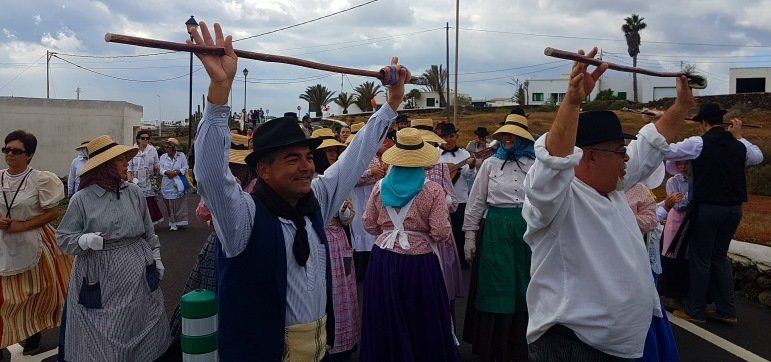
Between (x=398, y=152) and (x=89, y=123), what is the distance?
80.3 feet

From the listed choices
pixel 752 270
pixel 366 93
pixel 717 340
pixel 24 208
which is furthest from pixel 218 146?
pixel 366 93

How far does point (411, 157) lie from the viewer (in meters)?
4.85

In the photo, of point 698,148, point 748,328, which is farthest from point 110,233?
point 748,328

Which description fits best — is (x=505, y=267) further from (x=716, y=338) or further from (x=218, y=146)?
(x=218, y=146)

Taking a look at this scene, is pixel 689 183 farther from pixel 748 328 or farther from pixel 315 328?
pixel 315 328

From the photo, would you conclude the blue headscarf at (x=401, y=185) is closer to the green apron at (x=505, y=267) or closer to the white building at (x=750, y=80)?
the green apron at (x=505, y=267)

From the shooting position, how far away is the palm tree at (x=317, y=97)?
55.5 metres

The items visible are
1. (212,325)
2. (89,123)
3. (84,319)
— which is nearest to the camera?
(212,325)

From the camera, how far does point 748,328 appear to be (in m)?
5.97

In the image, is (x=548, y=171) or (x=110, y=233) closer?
(x=548, y=171)

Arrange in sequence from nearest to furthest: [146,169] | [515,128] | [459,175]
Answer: [515,128] → [459,175] → [146,169]

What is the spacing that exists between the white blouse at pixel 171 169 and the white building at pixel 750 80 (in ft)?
172

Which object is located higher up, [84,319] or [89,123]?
[89,123]

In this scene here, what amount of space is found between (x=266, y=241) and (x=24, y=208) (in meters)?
3.66
